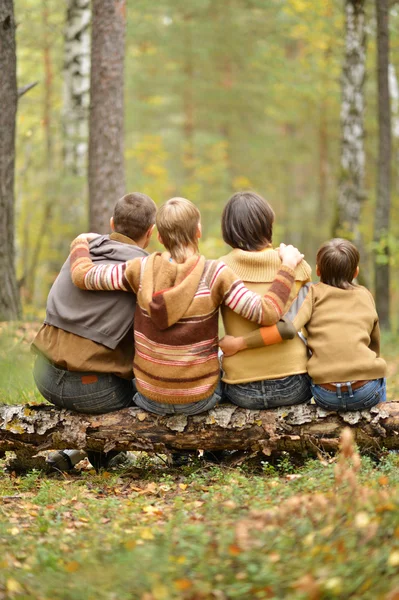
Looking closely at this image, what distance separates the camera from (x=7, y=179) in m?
7.06

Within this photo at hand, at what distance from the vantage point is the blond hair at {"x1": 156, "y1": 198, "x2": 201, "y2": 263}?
4.20 meters

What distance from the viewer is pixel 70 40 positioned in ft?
38.1

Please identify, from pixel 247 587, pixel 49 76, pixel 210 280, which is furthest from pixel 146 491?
Answer: pixel 49 76

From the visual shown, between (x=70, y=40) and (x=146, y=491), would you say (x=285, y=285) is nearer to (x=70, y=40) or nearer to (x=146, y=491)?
(x=146, y=491)

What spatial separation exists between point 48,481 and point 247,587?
225 cm

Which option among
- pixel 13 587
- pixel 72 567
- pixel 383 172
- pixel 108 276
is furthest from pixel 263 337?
pixel 383 172

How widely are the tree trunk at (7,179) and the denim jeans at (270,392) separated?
11.3ft

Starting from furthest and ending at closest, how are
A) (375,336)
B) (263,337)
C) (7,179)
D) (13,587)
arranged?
(7,179), (375,336), (263,337), (13,587)

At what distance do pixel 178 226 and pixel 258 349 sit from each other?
0.95 metres

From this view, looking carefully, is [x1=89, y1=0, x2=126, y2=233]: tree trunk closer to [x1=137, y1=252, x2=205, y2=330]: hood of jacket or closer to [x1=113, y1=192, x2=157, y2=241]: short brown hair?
[x1=113, y1=192, x2=157, y2=241]: short brown hair

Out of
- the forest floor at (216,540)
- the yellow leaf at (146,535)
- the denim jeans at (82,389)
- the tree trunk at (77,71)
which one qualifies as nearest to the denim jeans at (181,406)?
the denim jeans at (82,389)

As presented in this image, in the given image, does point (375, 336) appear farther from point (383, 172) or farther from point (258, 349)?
point (383, 172)

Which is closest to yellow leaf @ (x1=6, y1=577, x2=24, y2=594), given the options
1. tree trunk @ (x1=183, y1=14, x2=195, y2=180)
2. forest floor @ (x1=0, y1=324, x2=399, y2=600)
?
forest floor @ (x1=0, y1=324, x2=399, y2=600)

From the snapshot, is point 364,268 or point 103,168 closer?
point 103,168
